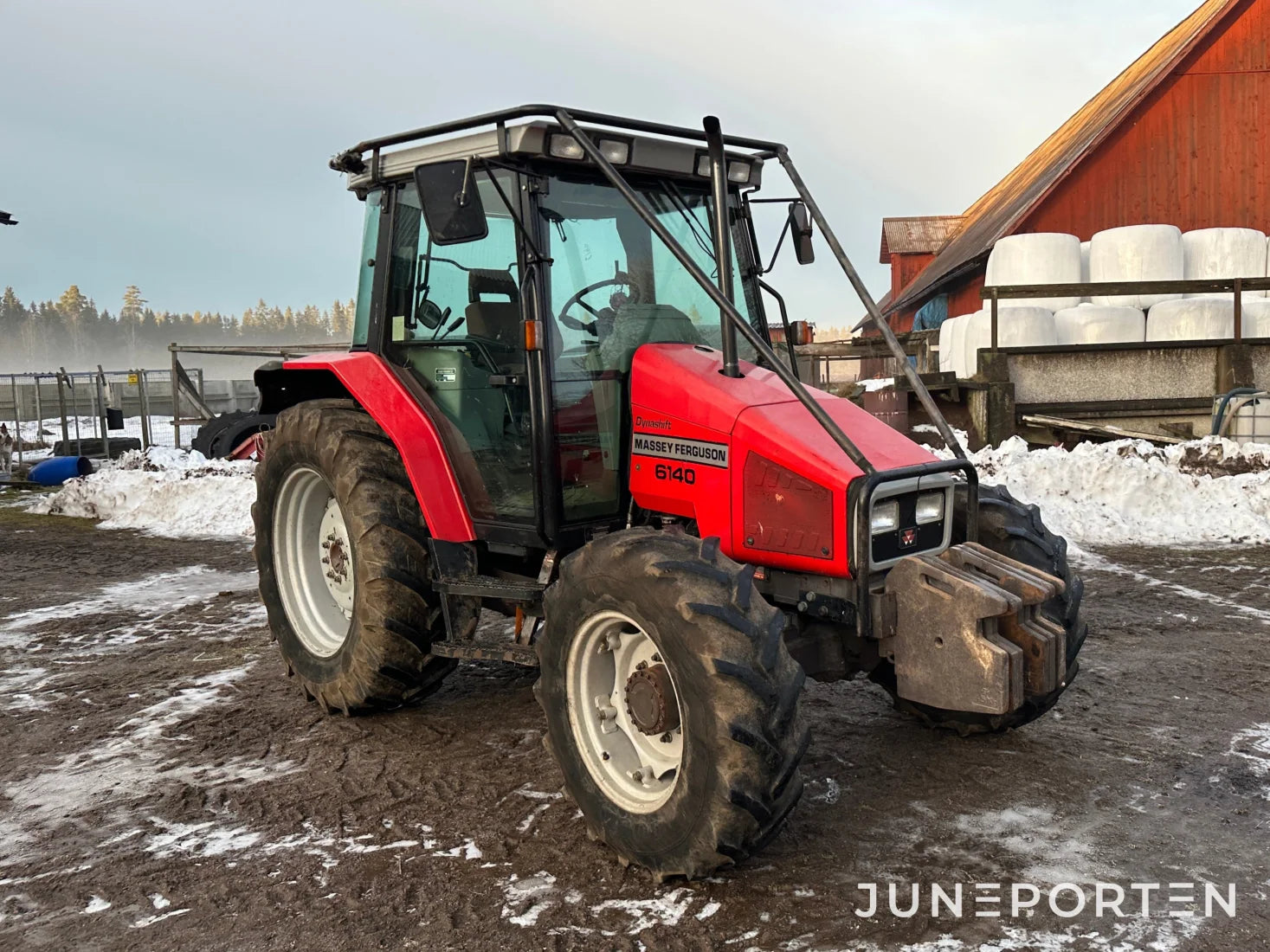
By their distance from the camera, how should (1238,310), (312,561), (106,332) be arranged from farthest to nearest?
(106,332) → (1238,310) → (312,561)

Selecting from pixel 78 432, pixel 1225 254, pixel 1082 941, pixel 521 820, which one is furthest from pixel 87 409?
pixel 1082 941

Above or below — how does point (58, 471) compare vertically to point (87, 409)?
below

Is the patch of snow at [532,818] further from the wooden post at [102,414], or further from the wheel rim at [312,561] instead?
the wooden post at [102,414]

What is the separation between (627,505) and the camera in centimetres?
409

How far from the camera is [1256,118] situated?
18484 millimetres

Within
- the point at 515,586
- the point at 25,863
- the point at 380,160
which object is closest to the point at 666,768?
the point at 515,586

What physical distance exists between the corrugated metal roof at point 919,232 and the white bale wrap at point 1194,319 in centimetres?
1587

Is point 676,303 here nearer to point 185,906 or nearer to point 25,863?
point 185,906

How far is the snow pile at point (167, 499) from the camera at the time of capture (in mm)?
10656

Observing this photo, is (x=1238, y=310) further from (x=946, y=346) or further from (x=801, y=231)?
(x=801, y=231)

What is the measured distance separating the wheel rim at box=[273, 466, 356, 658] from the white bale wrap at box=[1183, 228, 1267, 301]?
43.2 feet

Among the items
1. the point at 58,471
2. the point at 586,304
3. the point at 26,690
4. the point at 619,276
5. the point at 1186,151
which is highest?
the point at 1186,151

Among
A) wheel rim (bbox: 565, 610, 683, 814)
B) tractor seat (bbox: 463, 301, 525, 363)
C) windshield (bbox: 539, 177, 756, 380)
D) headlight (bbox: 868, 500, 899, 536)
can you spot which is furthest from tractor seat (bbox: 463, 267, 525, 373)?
headlight (bbox: 868, 500, 899, 536)

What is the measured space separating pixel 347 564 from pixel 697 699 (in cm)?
243
